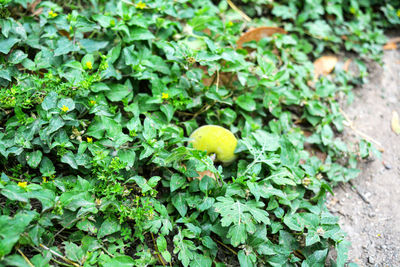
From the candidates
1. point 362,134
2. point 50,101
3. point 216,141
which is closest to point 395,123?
point 362,134

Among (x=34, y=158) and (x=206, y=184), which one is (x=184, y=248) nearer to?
(x=206, y=184)

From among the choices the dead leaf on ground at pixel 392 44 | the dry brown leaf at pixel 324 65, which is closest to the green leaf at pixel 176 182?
the dry brown leaf at pixel 324 65

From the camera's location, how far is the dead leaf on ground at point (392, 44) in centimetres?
407

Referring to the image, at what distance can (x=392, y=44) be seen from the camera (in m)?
4.11

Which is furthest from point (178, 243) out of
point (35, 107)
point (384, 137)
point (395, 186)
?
point (384, 137)

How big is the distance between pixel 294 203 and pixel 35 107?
1.96 meters

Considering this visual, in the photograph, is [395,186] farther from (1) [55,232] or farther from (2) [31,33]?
(2) [31,33]

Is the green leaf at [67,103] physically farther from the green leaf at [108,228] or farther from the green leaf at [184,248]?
the green leaf at [184,248]

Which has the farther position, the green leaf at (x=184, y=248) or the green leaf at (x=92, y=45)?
the green leaf at (x=92, y=45)

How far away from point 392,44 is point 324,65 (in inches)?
39.7

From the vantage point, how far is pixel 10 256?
1818 mm

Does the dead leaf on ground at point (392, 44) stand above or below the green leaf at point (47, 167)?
below

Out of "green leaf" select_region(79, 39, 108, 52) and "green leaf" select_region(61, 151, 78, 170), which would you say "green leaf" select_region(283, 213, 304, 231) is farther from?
"green leaf" select_region(79, 39, 108, 52)

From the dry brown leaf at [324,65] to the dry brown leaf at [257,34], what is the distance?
1.78 ft
